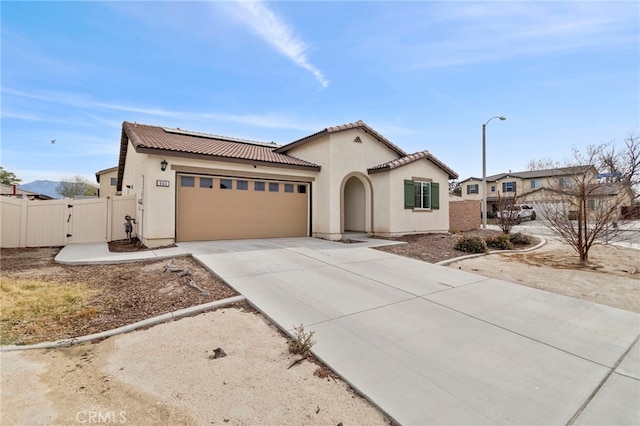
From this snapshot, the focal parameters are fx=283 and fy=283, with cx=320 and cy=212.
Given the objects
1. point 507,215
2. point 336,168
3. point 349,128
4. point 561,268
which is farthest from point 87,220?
point 507,215

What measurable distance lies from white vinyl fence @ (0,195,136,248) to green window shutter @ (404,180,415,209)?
12407 millimetres

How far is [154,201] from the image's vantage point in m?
9.83

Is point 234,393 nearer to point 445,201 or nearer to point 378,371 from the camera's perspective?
point 378,371

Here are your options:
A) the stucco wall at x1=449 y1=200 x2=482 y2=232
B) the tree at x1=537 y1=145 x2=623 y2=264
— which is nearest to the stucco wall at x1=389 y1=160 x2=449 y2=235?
the stucco wall at x1=449 y1=200 x2=482 y2=232

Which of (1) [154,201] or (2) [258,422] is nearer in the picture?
(2) [258,422]

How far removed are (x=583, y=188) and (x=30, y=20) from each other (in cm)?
1674

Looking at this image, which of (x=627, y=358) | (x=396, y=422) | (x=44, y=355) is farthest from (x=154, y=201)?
(x=627, y=358)

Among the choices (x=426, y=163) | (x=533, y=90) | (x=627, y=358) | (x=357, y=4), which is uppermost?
(x=357, y=4)

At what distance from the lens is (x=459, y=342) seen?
3.84m

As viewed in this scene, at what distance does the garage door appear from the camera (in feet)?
35.1

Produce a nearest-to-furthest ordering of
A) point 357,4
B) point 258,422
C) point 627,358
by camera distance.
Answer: point 258,422, point 627,358, point 357,4

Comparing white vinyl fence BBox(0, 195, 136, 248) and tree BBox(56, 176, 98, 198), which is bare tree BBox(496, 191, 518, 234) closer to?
white vinyl fence BBox(0, 195, 136, 248)

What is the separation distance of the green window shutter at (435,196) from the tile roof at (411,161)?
1063 mm

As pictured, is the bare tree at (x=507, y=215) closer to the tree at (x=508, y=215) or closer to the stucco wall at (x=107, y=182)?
the tree at (x=508, y=215)
